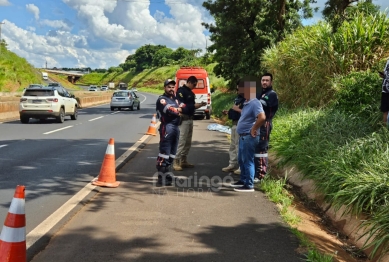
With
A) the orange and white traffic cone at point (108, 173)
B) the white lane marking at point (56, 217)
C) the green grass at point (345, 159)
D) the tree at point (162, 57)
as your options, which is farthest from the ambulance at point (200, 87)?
the tree at point (162, 57)

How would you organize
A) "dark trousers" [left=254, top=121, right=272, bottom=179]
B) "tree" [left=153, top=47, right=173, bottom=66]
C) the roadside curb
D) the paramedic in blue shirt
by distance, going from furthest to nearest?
"tree" [left=153, top=47, right=173, bottom=66]
"dark trousers" [left=254, top=121, right=272, bottom=179]
the paramedic in blue shirt
the roadside curb

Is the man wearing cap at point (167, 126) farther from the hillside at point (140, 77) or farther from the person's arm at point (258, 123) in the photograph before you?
the hillside at point (140, 77)

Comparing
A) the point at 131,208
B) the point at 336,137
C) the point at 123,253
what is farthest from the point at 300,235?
the point at 336,137

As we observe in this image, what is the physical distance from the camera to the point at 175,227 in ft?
15.6

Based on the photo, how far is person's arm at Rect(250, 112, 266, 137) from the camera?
5977 mm

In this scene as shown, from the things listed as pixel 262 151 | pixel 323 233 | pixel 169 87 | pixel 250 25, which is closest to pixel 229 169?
pixel 262 151

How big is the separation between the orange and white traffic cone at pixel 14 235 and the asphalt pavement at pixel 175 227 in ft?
2.02

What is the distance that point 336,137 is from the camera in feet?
23.9

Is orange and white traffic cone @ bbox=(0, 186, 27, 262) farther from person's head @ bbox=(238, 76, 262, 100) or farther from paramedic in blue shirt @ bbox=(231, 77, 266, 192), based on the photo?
Result: person's head @ bbox=(238, 76, 262, 100)

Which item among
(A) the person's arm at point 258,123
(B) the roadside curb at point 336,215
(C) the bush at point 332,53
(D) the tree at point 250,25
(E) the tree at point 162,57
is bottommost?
(B) the roadside curb at point 336,215

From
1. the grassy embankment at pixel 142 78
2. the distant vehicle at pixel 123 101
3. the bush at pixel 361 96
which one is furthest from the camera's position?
the grassy embankment at pixel 142 78

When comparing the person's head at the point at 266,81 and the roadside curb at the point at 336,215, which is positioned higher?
the person's head at the point at 266,81

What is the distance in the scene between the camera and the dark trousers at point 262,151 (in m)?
6.88

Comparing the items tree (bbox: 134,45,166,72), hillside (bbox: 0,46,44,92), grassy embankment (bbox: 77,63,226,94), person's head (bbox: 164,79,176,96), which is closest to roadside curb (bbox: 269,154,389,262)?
person's head (bbox: 164,79,176,96)
